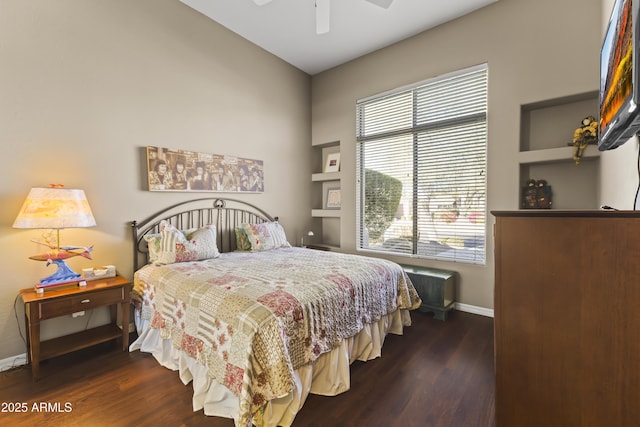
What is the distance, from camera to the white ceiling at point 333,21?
3082 mm

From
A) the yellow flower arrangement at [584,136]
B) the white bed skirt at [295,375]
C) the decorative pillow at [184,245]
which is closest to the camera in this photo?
the white bed skirt at [295,375]

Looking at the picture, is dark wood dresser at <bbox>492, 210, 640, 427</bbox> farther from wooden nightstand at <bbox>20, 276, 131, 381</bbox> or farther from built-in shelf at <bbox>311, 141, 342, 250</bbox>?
built-in shelf at <bbox>311, 141, 342, 250</bbox>

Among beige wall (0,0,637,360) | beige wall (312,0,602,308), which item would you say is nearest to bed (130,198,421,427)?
beige wall (0,0,637,360)

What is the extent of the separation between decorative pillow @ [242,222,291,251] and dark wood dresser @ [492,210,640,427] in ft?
8.83

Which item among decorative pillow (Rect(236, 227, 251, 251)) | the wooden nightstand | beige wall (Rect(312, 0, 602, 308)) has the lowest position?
the wooden nightstand

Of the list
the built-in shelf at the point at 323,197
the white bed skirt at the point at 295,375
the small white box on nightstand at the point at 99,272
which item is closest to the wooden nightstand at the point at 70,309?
the small white box on nightstand at the point at 99,272

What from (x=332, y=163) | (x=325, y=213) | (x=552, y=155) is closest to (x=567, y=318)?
(x=552, y=155)

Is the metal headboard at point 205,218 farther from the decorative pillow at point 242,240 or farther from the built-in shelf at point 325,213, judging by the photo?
the built-in shelf at point 325,213

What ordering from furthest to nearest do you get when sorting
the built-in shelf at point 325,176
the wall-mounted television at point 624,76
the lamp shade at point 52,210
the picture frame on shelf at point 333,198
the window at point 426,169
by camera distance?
the picture frame on shelf at point 333,198
the built-in shelf at point 325,176
the window at point 426,169
the lamp shade at point 52,210
the wall-mounted television at point 624,76

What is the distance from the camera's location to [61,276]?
7.27 feet

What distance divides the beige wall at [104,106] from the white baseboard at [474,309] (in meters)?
2.95

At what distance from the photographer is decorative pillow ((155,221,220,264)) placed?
2.63 metres

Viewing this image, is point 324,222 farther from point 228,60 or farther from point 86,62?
point 86,62

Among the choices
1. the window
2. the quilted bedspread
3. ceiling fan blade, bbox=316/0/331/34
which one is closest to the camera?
Result: the quilted bedspread
